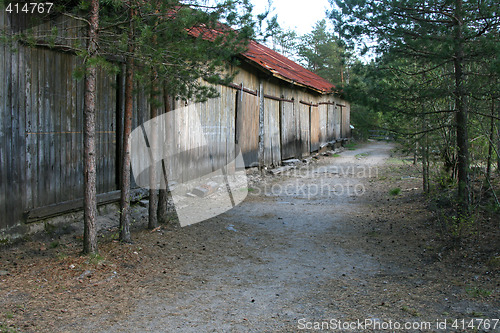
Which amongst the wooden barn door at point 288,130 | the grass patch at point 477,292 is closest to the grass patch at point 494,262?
the grass patch at point 477,292

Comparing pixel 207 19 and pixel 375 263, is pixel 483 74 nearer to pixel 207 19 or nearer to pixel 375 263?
pixel 375 263

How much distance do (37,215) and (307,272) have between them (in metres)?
3.77

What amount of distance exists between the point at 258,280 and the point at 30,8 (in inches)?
183

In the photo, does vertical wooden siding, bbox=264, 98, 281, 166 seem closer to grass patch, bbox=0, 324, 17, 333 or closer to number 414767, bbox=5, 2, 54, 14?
number 414767, bbox=5, 2, 54, 14

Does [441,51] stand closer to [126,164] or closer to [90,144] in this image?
[126,164]

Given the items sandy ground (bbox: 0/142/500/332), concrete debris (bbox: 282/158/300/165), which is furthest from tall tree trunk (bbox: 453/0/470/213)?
concrete debris (bbox: 282/158/300/165)

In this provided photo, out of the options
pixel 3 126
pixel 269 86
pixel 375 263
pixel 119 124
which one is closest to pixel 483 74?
pixel 375 263

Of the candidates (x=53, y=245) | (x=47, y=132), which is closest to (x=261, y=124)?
(x=47, y=132)

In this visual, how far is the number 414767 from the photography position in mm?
5406

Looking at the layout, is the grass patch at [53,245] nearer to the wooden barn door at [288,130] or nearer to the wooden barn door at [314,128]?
the wooden barn door at [288,130]

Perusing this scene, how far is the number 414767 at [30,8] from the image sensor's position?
5406 mm

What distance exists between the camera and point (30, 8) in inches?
220

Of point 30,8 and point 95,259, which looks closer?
point 95,259

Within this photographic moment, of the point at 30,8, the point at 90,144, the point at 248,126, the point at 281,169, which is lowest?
the point at 281,169
